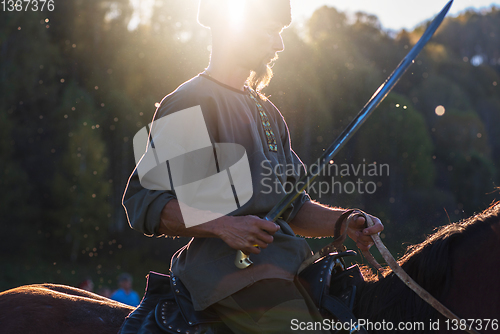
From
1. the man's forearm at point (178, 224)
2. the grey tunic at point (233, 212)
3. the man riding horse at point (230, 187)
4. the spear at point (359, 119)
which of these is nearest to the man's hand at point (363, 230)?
the man riding horse at point (230, 187)

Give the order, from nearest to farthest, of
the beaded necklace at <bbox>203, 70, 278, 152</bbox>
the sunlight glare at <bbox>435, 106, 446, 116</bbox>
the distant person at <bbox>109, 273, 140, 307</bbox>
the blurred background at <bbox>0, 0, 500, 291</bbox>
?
the beaded necklace at <bbox>203, 70, 278, 152</bbox> → the distant person at <bbox>109, 273, 140, 307</bbox> → the blurred background at <bbox>0, 0, 500, 291</bbox> → the sunlight glare at <bbox>435, 106, 446, 116</bbox>

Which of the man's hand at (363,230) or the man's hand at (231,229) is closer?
the man's hand at (231,229)

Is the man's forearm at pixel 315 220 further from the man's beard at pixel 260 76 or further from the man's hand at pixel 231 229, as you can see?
the man's beard at pixel 260 76

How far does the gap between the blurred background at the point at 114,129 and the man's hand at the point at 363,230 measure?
650 inches

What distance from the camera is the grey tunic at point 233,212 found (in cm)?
182

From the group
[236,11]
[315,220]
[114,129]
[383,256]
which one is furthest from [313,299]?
[114,129]

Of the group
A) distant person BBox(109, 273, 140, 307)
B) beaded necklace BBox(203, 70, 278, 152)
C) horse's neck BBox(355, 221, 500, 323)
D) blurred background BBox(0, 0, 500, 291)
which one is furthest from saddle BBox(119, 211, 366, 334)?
blurred background BBox(0, 0, 500, 291)

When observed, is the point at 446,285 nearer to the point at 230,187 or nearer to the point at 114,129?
the point at 230,187

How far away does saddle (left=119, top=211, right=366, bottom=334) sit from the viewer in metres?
1.80

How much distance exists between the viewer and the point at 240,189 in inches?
75.5

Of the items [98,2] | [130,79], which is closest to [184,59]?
[130,79]

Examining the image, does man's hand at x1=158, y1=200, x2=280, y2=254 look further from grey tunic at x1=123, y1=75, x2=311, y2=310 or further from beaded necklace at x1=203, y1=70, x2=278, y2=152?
beaded necklace at x1=203, y1=70, x2=278, y2=152

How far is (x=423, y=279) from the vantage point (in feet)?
5.76

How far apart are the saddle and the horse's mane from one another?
9cm
